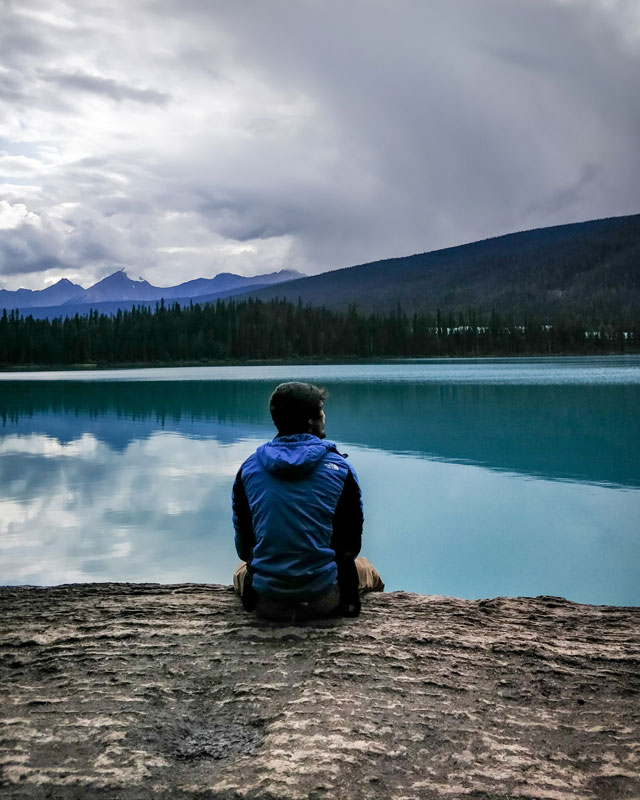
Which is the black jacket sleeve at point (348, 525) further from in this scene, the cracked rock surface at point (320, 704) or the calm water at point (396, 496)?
the calm water at point (396, 496)

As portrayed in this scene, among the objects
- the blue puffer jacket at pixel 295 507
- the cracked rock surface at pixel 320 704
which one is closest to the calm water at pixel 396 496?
the cracked rock surface at pixel 320 704

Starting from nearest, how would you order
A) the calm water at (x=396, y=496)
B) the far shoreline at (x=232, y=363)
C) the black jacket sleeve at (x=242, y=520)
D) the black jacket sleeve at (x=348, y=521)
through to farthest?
the black jacket sleeve at (x=348, y=521)
the black jacket sleeve at (x=242, y=520)
the calm water at (x=396, y=496)
the far shoreline at (x=232, y=363)

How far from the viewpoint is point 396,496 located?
1493cm

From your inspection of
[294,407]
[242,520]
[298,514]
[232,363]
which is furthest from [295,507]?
[232,363]

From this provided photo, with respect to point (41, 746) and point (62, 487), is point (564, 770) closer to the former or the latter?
point (41, 746)

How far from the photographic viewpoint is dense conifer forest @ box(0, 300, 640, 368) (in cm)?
13775

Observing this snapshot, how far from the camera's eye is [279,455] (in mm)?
4508

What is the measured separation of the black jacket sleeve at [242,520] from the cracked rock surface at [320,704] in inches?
23.8

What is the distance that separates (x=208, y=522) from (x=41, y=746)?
924cm

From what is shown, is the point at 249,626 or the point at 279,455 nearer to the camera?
the point at 279,455

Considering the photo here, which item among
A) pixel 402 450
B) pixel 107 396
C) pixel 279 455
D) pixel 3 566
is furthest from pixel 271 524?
pixel 107 396

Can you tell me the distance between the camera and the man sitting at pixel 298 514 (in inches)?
177

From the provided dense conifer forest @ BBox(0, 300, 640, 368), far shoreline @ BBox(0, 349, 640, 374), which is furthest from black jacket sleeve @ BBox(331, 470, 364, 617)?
dense conifer forest @ BBox(0, 300, 640, 368)

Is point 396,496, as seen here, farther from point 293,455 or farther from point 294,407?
point 293,455
